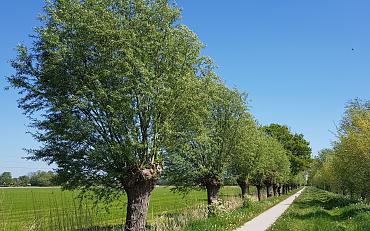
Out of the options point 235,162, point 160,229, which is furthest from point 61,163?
point 235,162

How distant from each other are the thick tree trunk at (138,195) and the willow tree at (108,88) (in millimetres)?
37

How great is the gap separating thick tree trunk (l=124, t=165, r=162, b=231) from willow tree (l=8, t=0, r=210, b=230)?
0.12 ft

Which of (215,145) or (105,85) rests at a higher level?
(105,85)

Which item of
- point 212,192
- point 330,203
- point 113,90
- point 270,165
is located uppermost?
point 113,90

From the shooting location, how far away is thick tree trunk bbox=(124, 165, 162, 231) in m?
14.8

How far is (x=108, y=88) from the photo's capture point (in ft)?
46.4

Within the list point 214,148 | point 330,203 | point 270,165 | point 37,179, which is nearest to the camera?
point 37,179

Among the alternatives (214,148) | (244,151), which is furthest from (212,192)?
(244,151)

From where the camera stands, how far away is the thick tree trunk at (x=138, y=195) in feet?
48.5

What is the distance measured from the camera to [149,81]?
13844 millimetres

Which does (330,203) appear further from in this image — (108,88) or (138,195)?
(108,88)

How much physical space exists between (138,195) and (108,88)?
422 cm

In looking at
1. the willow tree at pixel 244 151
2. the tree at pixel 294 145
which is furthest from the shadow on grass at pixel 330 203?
the tree at pixel 294 145

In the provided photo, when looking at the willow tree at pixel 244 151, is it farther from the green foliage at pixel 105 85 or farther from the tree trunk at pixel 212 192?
the green foliage at pixel 105 85
